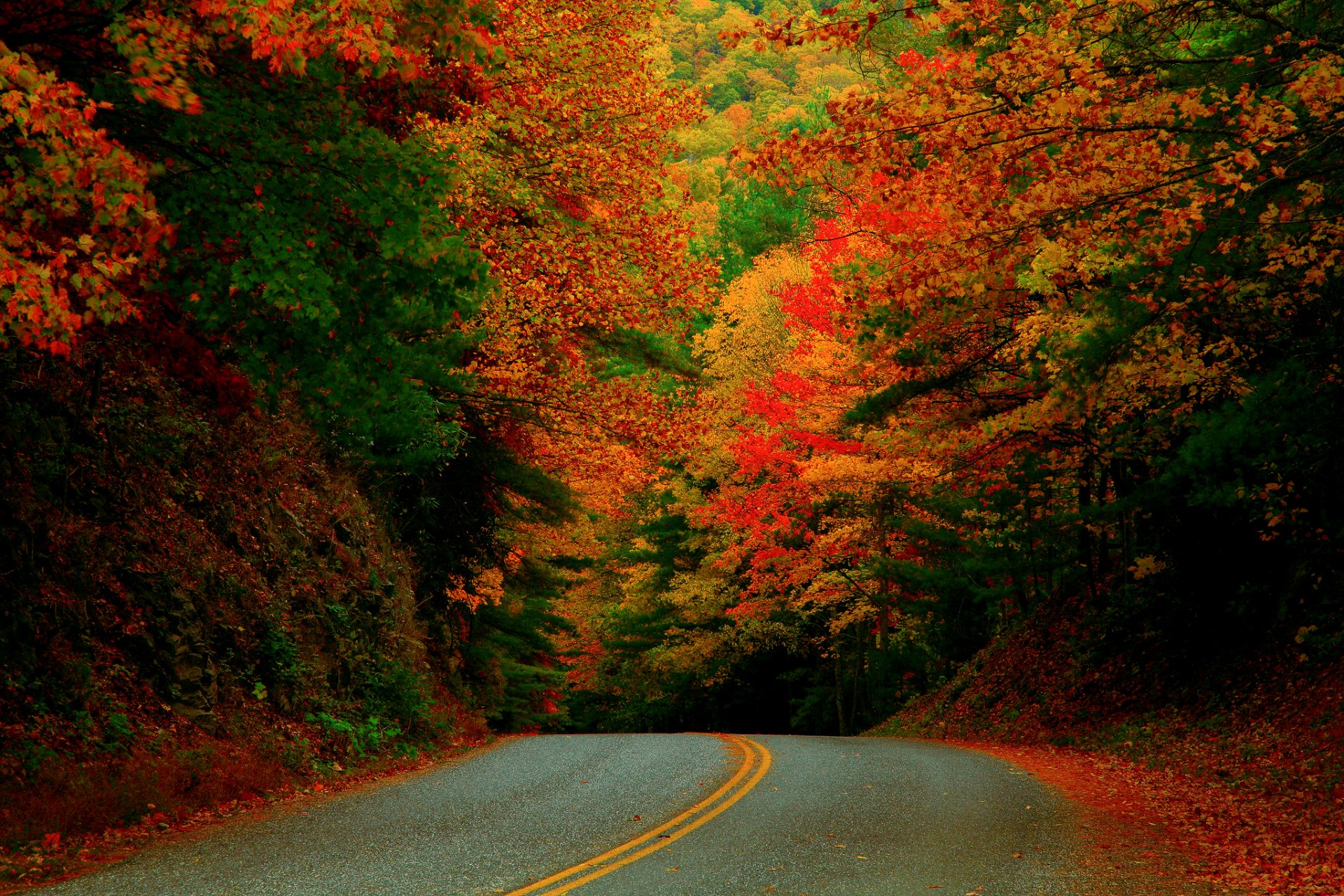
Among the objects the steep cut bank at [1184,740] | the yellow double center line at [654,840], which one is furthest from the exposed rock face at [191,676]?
the steep cut bank at [1184,740]

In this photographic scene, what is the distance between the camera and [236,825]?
30.9ft

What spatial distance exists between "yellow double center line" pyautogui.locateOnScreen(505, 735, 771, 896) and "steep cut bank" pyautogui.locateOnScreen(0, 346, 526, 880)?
3594 mm

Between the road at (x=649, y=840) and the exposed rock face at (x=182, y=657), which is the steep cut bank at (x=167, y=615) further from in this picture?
the road at (x=649, y=840)

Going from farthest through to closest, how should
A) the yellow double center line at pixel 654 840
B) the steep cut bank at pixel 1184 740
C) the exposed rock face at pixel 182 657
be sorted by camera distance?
1. the exposed rock face at pixel 182 657
2. the steep cut bank at pixel 1184 740
3. the yellow double center line at pixel 654 840

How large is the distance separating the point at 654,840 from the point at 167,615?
614 centimetres

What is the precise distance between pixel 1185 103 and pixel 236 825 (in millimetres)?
9666

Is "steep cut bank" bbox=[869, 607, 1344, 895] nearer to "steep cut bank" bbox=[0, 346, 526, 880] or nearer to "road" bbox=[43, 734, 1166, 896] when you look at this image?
"road" bbox=[43, 734, 1166, 896]

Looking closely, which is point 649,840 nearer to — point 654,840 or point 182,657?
point 654,840

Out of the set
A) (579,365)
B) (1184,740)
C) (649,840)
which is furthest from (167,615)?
(1184,740)

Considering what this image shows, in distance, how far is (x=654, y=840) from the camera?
8703mm

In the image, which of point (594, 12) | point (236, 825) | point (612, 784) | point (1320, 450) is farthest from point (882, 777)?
point (594, 12)

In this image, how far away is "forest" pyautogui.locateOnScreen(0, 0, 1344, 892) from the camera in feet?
27.6

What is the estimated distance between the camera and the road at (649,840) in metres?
7.13

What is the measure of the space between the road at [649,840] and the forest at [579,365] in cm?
124
